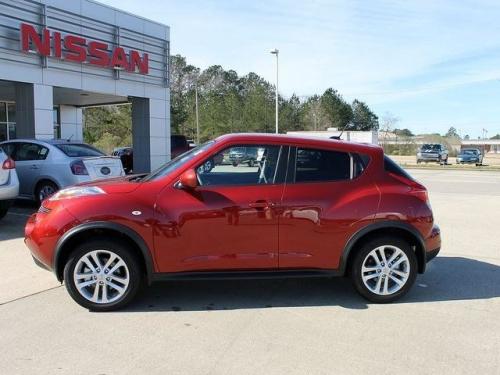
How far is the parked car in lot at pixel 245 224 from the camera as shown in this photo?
478cm

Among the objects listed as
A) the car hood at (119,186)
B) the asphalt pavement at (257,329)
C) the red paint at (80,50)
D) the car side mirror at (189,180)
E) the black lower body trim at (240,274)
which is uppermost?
the red paint at (80,50)

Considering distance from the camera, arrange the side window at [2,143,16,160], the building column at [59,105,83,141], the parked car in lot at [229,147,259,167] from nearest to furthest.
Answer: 1. the parked car in lot at [229,147,259,167]
2. the side window at [2,143,16,160]
3. the building column at [59,105,83,141]

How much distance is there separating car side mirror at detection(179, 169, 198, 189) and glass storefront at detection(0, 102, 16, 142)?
1865cm

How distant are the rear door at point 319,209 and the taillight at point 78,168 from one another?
6.31 metres

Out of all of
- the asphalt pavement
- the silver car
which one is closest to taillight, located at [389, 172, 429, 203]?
the asphalt pavement

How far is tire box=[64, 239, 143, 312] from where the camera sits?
479 centimetres

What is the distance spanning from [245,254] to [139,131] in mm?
16325

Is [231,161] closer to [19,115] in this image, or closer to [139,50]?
[19,115]

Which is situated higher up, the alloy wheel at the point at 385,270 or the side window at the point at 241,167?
the side window at the point at 241,167

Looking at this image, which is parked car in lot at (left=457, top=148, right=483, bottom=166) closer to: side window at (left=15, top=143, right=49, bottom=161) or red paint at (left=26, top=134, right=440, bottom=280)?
side window at (left=15, top=143, right=49, bottom=161)

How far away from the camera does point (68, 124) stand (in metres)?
24.6

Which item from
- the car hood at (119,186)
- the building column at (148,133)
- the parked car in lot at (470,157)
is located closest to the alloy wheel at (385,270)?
the car hood at (119,186)

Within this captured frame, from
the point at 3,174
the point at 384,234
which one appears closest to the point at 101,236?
the point at 384,234

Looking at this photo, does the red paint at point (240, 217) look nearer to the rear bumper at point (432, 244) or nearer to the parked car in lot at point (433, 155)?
the rear bumper at point (432, 244)
